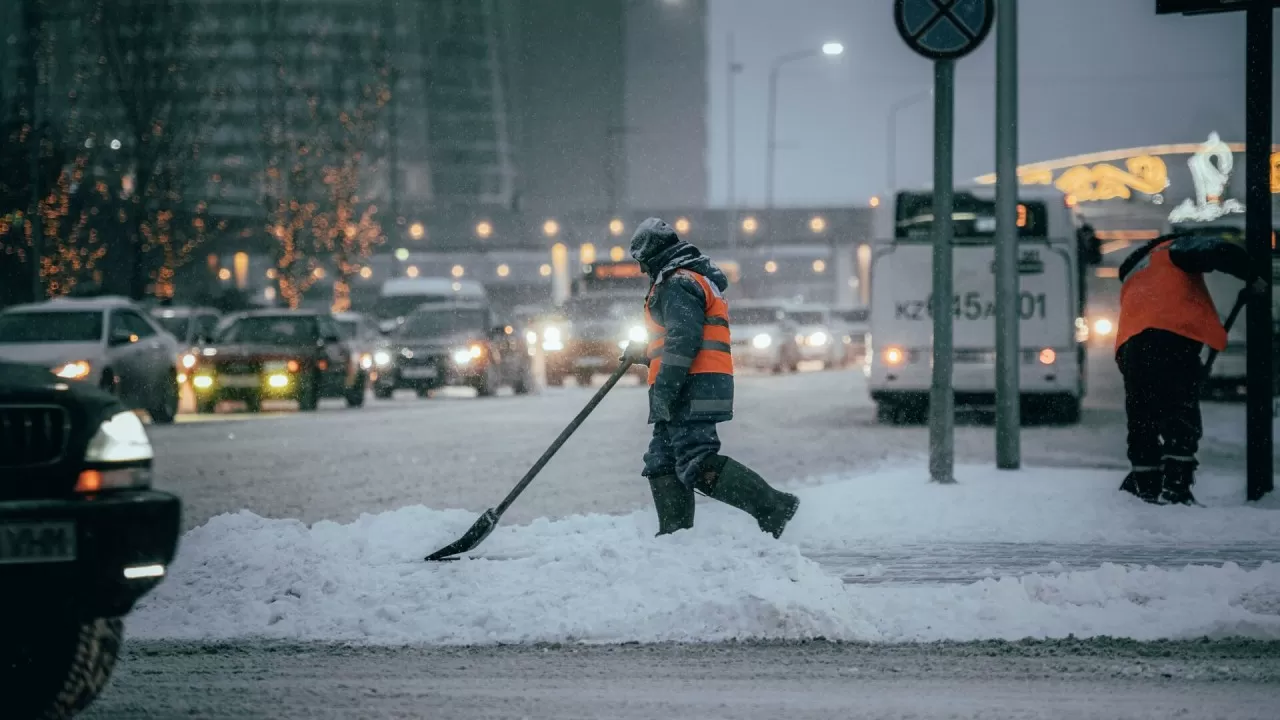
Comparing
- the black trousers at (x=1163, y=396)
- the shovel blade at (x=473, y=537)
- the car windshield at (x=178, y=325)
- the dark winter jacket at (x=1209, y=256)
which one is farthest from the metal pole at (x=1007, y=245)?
the car windshield at (x=178, y=325)

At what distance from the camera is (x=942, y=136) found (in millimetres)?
11914

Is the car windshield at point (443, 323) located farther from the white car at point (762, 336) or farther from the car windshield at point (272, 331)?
the white car at point (762, 336)

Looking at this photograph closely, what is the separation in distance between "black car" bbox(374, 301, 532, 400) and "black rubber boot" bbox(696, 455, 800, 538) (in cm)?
2204

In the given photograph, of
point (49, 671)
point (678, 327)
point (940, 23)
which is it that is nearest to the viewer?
point (49, 671)

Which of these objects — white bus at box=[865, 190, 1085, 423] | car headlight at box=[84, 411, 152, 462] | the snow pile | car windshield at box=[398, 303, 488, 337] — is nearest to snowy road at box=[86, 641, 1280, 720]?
the snow pile

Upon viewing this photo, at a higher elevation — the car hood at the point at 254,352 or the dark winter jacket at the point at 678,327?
the dark winter jacket at the point at 678,327

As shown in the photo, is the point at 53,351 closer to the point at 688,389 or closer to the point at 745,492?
the point at 688,389

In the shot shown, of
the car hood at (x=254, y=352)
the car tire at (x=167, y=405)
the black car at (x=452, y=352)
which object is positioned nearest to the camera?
the car tire at (x=167, y=405)

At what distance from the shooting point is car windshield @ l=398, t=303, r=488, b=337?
30438 mm

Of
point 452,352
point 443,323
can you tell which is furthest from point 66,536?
point 443,323

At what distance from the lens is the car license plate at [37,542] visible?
15.8 feet

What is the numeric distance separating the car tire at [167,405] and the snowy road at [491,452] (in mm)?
517

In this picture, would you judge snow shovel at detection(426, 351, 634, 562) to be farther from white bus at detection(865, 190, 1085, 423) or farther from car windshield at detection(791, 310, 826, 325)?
car windshield at detection(791, 310, 826, 325)

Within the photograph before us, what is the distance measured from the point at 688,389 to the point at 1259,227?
4.56 meters
